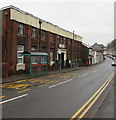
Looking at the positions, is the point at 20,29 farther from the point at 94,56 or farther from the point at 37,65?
the point at 94,56

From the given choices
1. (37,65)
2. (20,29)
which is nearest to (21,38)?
(20,29)

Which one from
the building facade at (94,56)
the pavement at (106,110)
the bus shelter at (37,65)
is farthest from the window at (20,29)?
the building facade at (94,56)

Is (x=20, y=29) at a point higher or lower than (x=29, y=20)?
lower

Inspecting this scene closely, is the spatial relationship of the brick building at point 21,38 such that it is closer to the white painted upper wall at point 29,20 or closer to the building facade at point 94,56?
the white painted upper wall at point 29,20

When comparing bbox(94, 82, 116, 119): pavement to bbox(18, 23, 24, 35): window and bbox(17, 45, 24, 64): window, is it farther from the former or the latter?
bbox(18, 23, 24, 35): window

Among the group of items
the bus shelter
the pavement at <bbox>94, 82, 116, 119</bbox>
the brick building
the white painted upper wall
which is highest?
the white painted upper wall

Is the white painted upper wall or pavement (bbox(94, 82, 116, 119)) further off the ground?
the white painted upper wall

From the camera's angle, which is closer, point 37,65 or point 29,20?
point 37,65

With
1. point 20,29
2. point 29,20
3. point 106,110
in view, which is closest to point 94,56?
point 29,20

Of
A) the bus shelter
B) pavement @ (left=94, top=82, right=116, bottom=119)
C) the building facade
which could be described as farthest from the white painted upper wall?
the building facade

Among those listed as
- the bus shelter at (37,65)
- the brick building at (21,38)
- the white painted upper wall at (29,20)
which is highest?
the white painted upper wall at (29,20)

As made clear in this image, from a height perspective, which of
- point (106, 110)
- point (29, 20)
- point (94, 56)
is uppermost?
point (29, 20)

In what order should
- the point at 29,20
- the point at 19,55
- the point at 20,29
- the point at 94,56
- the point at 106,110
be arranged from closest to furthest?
the point at 106,110, the point at 19,55, the point at 20,29, the point at 29,20, the point at 94,56

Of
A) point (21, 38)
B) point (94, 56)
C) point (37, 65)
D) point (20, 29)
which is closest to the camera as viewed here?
point (37, 65)
